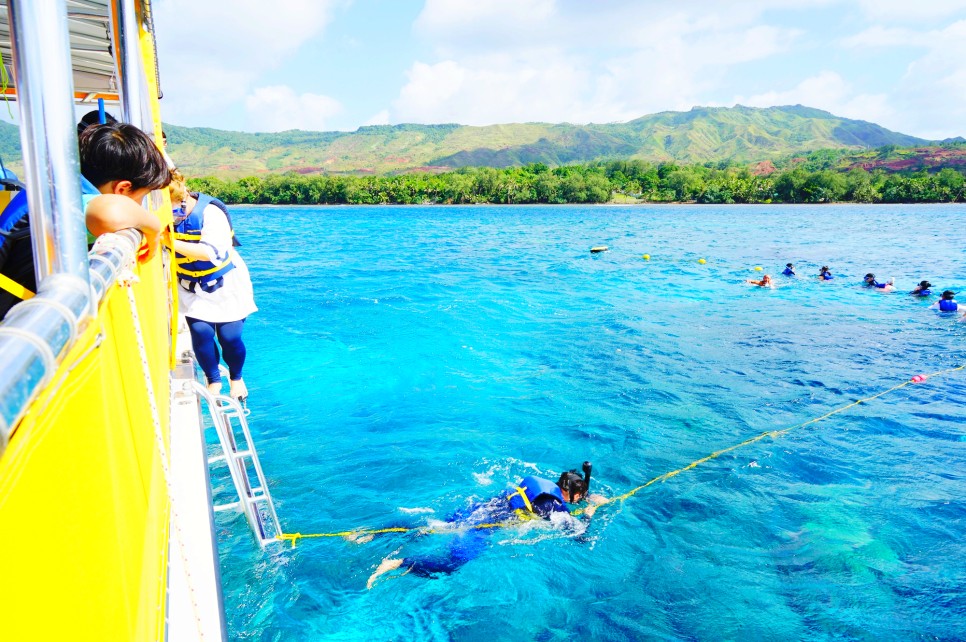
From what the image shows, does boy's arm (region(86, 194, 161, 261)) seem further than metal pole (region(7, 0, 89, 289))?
Yes

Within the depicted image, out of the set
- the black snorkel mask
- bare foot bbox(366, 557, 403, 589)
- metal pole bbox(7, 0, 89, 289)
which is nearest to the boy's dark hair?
metal pole bbox(7, 0, 89, 289)

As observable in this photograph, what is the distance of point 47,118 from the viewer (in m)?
1.19

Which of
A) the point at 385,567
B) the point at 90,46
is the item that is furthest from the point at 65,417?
the point at 90,46

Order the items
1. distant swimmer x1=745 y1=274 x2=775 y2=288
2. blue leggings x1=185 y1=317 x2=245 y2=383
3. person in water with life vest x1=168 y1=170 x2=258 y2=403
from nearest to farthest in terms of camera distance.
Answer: person in water with life vest x1=168 y1=170 x2=258 y2=403 → blue leggings x1=185 y1=317 x2=245 y2=383 → distant swimmer x1=745 y1=274 x2=775 y2=288

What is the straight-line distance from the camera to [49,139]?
119 cm

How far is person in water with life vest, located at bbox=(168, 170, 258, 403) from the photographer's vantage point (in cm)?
483

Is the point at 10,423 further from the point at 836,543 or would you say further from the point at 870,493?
the point at 870,493

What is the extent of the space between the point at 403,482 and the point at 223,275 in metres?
4.01

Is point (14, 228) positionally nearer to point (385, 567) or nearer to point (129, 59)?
point (129, 59)

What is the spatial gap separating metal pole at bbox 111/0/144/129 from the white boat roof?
0.29 m

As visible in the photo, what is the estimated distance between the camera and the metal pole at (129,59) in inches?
145

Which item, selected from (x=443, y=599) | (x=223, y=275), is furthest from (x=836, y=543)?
(x=223, y=275)

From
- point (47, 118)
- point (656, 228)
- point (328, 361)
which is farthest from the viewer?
point (656, 228)

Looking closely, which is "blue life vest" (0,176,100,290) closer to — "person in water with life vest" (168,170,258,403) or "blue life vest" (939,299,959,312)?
"person in water with life vest" (168,170,258,403)
